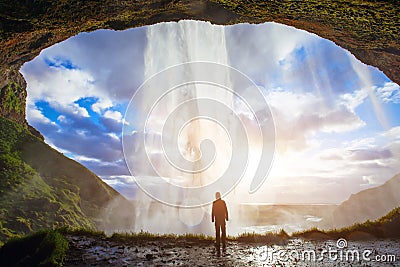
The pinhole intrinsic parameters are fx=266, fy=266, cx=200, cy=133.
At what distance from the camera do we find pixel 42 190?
34531mm

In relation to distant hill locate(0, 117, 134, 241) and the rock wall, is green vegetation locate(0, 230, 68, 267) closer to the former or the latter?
the rock wall

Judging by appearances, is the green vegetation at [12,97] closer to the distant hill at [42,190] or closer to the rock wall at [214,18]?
the distant hill at [42,190]

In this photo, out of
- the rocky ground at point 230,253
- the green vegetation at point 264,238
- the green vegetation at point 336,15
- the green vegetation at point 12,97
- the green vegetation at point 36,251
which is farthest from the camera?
the green vegetation at point 12,97

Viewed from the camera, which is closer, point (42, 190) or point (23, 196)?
point (23, 196)

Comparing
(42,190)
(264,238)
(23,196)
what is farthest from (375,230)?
(42,190)

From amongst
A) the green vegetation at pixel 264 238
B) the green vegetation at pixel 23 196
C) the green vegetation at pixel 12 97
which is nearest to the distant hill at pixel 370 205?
the green vegetation at pixel 23 196

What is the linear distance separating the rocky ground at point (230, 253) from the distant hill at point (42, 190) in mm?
17390

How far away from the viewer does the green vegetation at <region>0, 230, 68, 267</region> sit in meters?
8.18

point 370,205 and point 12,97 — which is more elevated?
point 12,97

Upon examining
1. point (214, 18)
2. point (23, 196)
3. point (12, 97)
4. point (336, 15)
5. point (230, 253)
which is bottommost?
point (230, 253)

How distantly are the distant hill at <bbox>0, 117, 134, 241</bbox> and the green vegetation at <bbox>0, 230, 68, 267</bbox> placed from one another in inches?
635

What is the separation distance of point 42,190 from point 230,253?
1280 inches

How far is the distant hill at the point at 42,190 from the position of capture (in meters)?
28.0

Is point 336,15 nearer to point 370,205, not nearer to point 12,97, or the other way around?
point 12,97
